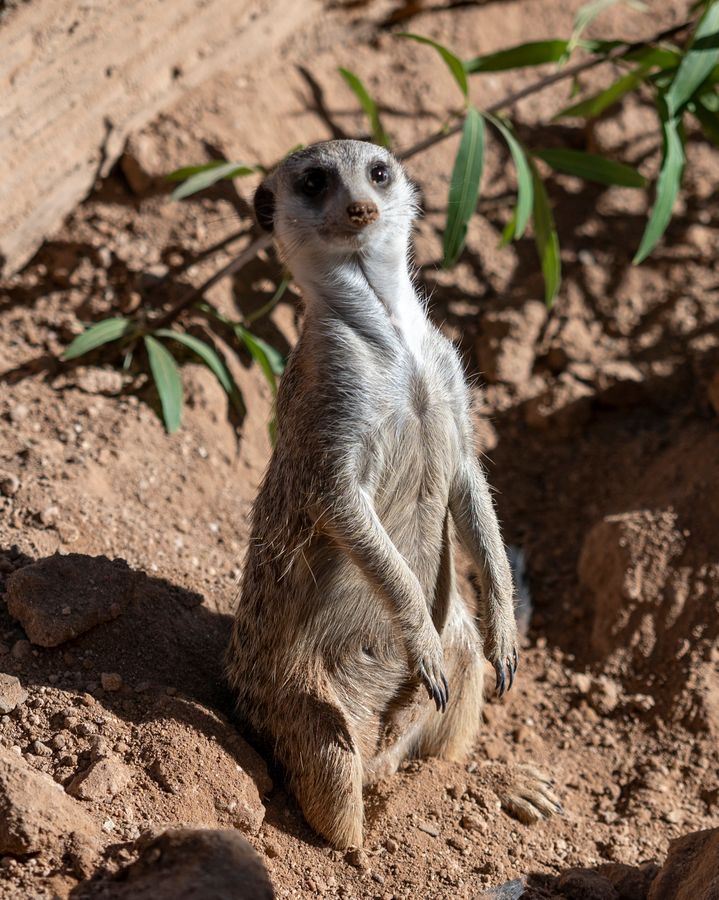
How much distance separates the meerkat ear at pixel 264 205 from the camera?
292 cm

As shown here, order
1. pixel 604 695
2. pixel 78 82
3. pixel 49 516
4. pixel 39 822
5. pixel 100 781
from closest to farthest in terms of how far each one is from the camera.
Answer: pixel 39 822
pixel 100 781
pixel 49 516
pixel 604 695
pixel 78 82

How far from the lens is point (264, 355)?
12.8 ft

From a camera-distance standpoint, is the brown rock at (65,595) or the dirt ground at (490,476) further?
the brown rock at (65,595)

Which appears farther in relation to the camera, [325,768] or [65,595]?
[65,595]

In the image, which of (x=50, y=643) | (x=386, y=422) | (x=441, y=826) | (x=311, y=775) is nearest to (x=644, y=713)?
(x=441, y=826)

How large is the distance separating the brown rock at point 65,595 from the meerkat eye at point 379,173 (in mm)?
1279

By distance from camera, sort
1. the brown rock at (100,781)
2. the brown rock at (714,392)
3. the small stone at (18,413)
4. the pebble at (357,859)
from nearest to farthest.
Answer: the brown rock at (100,781)
the pebble at (357,859)
the small stone at (18,413)
the brown rock at (714,392)

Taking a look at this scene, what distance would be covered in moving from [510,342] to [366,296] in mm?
1819

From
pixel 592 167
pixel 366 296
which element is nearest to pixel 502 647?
pixel 366 296

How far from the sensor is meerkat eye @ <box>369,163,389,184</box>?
276 centimetres

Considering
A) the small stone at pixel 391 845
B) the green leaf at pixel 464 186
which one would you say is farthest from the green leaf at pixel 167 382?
the small stone at pixel 391 845

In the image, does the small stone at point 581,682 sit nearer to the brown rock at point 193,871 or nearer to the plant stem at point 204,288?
the brown rock at point 193,871

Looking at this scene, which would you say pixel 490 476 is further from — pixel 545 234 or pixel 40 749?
pixel 40 749

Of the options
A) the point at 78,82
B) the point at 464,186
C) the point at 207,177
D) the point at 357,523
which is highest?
the point at 464,186
